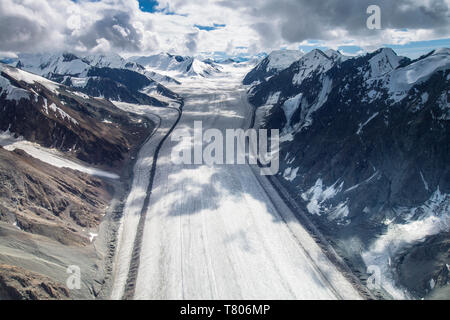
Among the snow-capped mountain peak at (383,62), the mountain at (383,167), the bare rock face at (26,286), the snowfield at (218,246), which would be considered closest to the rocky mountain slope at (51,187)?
the bare rock face at (26,286)

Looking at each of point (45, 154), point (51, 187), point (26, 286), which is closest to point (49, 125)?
point (45, 154)

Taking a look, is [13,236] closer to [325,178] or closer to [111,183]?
[111,183]

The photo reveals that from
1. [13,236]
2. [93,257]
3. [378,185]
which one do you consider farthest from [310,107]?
[13,236]

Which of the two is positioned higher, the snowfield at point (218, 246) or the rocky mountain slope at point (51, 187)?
the rocky mountain slope at point (51, 187)

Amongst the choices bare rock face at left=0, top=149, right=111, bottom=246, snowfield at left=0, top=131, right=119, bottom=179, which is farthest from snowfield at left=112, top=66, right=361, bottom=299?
snowfield at left=0, top=131, right=119, bottom=179

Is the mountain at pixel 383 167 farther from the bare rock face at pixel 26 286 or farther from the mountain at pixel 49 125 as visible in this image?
the mountain at pixel 49 125

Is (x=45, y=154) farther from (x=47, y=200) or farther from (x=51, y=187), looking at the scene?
(x=47, y=200)

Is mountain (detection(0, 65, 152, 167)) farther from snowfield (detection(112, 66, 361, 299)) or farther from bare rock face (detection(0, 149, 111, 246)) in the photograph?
bare rock face (detection(0, 149, 111, 246))
